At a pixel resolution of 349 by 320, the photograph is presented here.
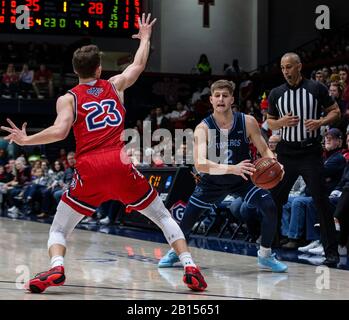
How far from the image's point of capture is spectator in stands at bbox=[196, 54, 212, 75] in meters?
21.4

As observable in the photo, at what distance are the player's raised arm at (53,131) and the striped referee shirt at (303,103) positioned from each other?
2.76 metres

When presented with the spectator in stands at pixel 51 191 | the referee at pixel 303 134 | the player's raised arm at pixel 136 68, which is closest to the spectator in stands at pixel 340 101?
the referee at pixel 303 134

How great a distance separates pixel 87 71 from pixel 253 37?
18.7m

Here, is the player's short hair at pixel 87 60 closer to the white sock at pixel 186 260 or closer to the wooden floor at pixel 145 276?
the white sock at pixel 186 260

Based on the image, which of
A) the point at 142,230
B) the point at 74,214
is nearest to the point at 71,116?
the point at 74,214

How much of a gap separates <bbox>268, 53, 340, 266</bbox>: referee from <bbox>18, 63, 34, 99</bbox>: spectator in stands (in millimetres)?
13352

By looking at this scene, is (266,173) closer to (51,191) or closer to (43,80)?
(51,191)

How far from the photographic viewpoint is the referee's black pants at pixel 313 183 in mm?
7117

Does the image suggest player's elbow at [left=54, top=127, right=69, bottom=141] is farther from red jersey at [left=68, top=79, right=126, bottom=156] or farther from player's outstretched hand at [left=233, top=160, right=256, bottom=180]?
player's outstretched hand at [left=233, top=160, right=256, bottom=180]

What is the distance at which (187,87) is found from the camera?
67.9ft

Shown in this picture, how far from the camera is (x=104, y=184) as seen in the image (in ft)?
17.5

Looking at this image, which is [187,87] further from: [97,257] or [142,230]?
[97,257]

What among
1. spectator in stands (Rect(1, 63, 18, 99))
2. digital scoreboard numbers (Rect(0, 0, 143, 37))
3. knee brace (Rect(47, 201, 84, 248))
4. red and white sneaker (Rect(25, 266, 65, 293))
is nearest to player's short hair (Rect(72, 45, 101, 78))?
knee brace (Rect(47, 201, 84, 248))

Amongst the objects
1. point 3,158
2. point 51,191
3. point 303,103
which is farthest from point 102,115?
point 3,158
